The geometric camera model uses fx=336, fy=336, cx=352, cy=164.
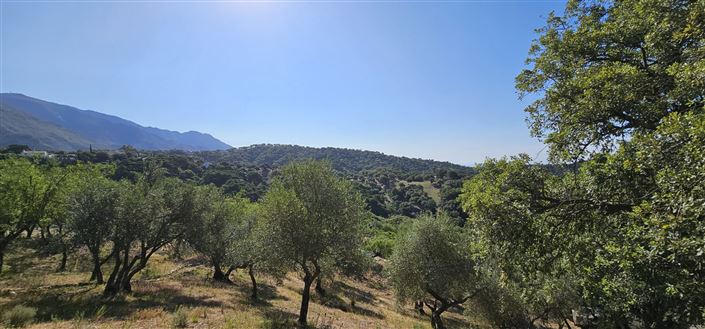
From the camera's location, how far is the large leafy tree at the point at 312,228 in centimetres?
2245

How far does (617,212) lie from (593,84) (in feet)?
13.1

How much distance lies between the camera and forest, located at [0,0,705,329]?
27.2 feet

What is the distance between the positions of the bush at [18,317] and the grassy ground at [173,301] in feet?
1.77

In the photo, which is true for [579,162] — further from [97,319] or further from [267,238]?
[97,319]

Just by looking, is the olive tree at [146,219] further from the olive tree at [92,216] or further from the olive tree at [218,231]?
the olive tree at [218,231]

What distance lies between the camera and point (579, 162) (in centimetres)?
1117

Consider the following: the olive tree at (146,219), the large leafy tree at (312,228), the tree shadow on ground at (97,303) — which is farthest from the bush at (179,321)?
the olive tree at (146,219)

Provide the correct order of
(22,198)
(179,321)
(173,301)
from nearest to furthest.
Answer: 1. (179,321)
2. (173,301)
3. (22,198)

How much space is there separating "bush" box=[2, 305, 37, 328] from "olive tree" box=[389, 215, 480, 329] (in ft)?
79.8

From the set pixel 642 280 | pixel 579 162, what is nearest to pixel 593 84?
pixel 579 162

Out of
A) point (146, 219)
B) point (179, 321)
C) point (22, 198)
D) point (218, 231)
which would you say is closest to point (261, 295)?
point (218, 231)

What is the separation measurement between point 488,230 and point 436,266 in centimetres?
1638

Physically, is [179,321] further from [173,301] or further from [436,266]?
[436,266]

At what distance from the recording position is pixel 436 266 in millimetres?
26688
